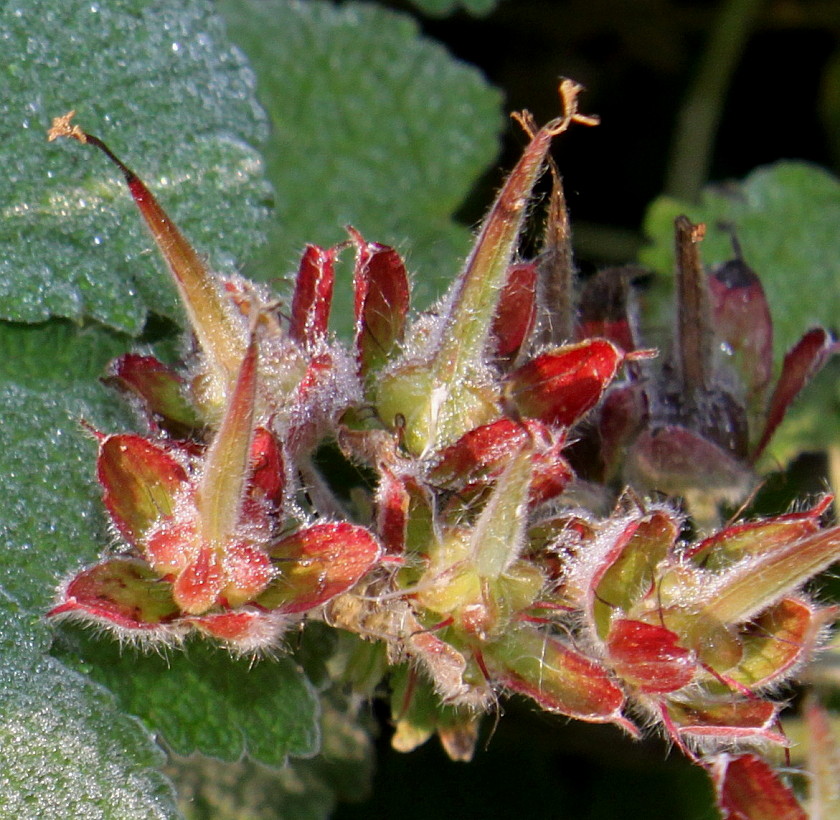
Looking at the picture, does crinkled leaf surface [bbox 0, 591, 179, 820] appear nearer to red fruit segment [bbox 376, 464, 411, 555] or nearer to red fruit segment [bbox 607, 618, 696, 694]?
red fruit segment [bbox 376, 464, 411, 555]

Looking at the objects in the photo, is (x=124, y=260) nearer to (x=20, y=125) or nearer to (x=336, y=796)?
(x=20, y=125)

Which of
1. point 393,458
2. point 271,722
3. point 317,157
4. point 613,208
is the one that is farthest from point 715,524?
point 613,208

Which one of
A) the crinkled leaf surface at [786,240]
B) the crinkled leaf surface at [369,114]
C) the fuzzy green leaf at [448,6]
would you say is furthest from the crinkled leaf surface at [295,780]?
the fuzzy green leaf at [448,6]

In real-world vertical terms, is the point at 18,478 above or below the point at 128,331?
below

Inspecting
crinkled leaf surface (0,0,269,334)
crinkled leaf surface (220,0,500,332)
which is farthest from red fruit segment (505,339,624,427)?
crinkled leaf surface (220,0,500,332)

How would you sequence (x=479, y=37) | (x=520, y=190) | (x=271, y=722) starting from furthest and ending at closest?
(x=479, y=37) → (x=271, y=722) → (x=520, y=190)

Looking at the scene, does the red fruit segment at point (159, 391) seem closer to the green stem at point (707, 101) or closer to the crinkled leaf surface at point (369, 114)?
the crinkled leaf surface at point (369, 114)

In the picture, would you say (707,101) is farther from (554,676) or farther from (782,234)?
(554,676)
